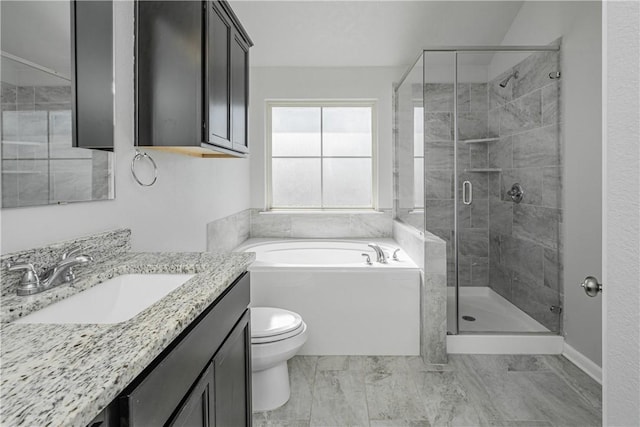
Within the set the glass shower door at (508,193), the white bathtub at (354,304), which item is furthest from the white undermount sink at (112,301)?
the glass shower door at (508,193)

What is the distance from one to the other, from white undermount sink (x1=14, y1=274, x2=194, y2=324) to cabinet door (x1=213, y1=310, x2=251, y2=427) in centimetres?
27

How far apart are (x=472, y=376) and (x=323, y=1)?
9.56ft

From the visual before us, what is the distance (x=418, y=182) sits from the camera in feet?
9.72

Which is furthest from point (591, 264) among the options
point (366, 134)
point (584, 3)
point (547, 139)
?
point (366, 134)

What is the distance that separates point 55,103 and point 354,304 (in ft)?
6.63

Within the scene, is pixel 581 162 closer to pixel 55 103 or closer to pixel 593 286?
pixel 593 286

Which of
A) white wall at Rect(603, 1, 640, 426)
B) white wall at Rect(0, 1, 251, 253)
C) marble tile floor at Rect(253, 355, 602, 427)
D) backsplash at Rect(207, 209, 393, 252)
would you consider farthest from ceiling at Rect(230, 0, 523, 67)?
white wall at Rect(603, 1, 640, 426)

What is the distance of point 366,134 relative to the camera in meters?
3.96

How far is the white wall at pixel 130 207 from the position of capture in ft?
3.73

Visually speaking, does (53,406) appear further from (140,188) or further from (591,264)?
(591,264)

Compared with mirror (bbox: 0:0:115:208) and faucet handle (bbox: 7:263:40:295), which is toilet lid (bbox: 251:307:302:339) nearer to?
mirror (bbox: 0:0:115:208)

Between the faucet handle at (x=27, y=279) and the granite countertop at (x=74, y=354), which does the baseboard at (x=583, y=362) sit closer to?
the granite countertop at (x=74, y=354)

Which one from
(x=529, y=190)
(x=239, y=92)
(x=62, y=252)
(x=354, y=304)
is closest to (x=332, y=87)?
(x=239, y=92)

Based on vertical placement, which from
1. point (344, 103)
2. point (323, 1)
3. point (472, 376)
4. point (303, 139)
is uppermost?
point (323, 1)
